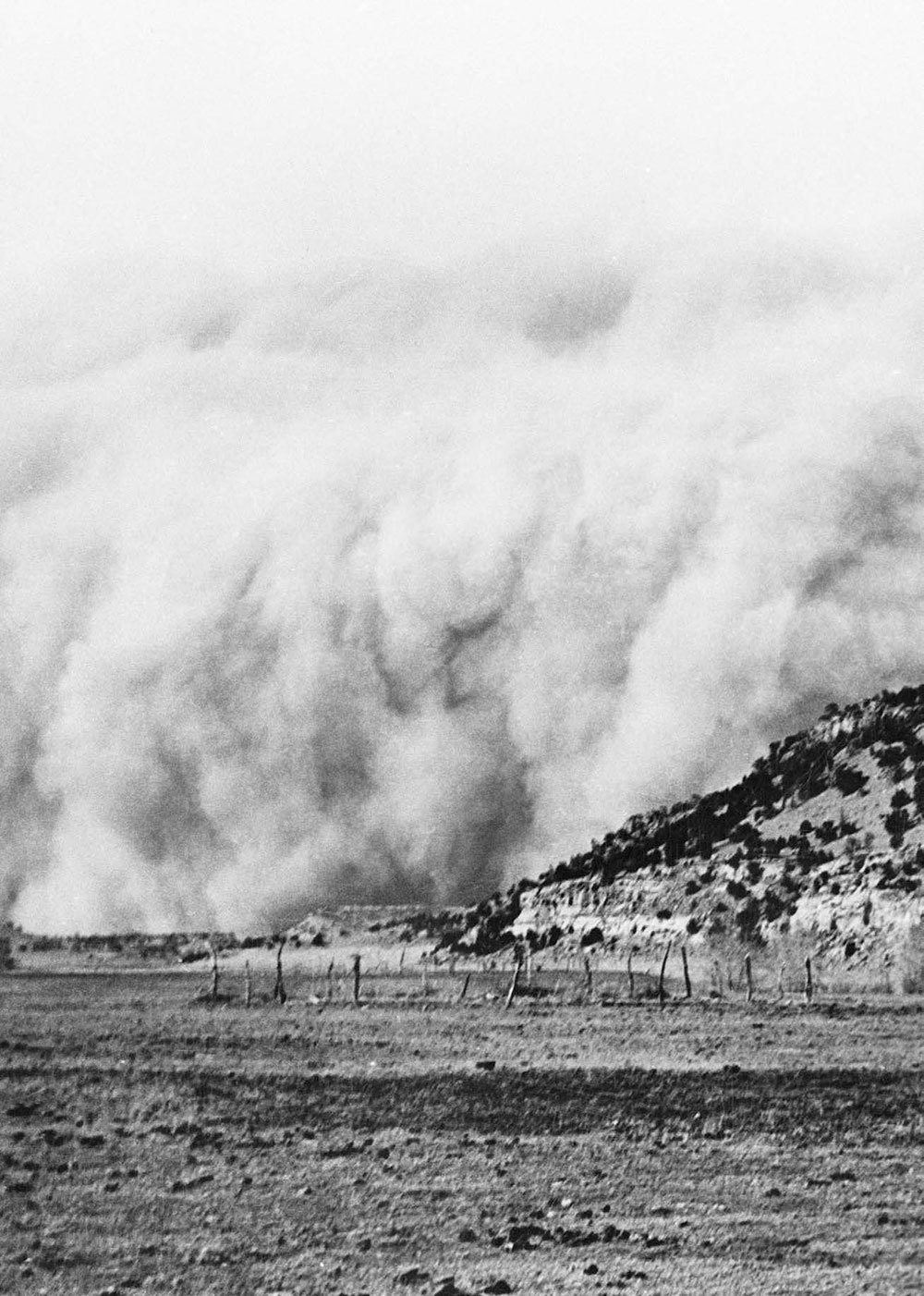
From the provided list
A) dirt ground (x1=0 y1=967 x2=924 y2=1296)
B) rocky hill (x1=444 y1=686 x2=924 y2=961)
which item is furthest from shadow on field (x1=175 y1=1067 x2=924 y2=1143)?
rocky hill (x1=444 y1=686 x2=924 y2=961)

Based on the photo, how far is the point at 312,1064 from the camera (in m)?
33.7

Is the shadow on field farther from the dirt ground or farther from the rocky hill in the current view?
the rocky hill

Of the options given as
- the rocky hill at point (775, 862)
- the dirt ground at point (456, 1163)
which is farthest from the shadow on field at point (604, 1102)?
the rocky hill at point (775, 862)

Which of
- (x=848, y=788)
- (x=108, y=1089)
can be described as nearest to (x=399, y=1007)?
(x=108, y=1089)

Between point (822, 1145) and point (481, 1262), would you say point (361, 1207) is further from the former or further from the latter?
point (822, 1145)

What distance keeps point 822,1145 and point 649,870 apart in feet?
292

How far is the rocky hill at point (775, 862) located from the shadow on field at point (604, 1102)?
49459 millimetres

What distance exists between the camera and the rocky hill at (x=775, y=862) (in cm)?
8525

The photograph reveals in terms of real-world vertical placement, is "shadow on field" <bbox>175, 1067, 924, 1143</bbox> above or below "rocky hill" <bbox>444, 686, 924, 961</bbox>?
below

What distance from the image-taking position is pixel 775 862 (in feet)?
335

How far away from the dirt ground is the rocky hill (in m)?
46.0

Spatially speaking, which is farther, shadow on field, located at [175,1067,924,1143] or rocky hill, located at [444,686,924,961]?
rocky hill, located at [444,686,924,961]

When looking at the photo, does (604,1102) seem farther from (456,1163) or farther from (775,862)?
(775,862)

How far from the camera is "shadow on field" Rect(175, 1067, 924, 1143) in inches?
1011
